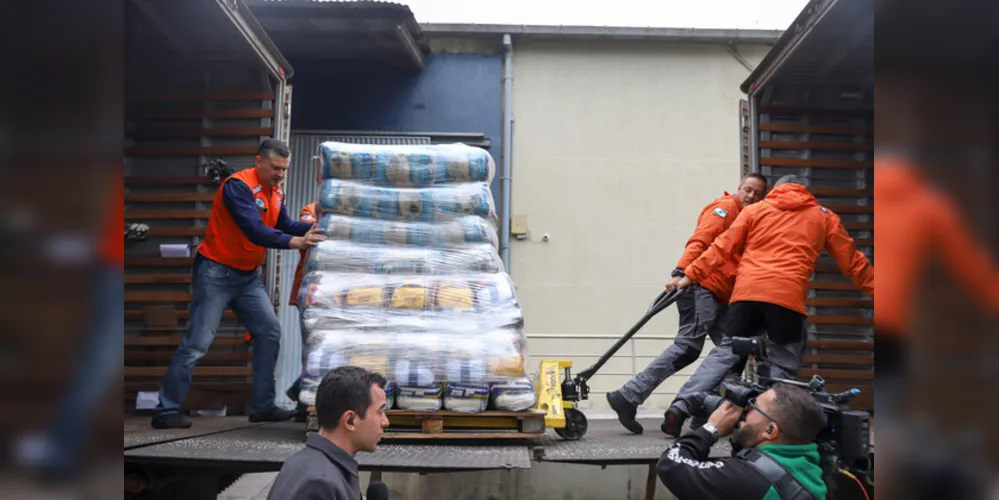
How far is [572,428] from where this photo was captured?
475cm

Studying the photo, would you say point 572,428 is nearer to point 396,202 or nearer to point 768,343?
point 768,343

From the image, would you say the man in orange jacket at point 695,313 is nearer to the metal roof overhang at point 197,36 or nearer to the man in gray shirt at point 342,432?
the man in gray shirt at point 342,432

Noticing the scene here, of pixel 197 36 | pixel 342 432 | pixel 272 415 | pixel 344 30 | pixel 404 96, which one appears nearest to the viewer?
pixel 342 432

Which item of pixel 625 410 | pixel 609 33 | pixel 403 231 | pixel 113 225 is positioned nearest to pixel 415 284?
pixel 403 231

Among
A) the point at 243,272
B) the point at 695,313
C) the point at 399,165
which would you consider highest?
the point at 399,165

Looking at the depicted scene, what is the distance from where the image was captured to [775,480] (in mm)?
2736

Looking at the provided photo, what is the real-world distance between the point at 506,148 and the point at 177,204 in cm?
437

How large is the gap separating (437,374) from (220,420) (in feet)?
7.46

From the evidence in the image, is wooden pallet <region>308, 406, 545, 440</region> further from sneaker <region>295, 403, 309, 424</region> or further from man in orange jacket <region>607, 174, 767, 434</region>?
man in orange jacket <region>607, 174, 767, 434</region>

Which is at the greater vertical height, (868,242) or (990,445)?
(868,242)

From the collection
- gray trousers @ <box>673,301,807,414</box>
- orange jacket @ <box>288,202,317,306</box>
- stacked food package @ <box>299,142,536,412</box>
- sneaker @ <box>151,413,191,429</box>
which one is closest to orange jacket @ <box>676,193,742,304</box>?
gray trousers @ <box>673,301,807,414</box>

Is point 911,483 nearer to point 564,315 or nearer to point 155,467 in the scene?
point 155,467

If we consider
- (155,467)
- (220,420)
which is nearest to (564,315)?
(220,420)

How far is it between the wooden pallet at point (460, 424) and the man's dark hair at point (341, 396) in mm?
1489
